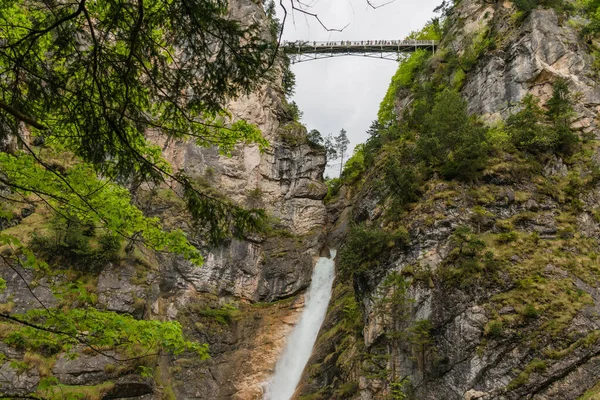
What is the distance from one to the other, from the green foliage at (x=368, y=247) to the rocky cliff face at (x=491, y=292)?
150 mm

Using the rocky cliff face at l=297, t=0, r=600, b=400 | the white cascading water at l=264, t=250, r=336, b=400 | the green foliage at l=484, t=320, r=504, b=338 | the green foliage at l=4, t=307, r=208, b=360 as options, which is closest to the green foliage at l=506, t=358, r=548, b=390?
the rocky cliff face at l=297, t=0, r=600, b=400

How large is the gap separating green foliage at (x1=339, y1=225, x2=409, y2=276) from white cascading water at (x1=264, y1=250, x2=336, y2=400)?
6.78 m

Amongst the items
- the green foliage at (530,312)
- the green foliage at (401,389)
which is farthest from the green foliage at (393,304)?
the green foliage at (530,312)

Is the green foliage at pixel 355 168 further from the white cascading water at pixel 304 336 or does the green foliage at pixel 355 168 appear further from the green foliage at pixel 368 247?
the green foliage at pixel 368 247

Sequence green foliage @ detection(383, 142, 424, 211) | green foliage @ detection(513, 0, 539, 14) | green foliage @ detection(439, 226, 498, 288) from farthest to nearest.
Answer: green foliage @ detection(513, 0, 539, 14) < green foliage @ detection(383, 142, 424, 211) < green foliage @ detection(439, 226, 498, 288)

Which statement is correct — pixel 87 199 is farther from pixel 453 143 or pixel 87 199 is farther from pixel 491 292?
pixel 453 143

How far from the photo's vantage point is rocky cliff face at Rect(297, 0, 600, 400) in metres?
12.5

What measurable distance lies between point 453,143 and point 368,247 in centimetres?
600

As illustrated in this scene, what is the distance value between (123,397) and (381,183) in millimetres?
14608

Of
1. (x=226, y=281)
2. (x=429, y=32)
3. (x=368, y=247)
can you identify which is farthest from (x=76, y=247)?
(x=429, y=32)

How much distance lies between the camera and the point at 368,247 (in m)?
19.0

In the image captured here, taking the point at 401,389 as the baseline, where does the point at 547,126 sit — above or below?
above

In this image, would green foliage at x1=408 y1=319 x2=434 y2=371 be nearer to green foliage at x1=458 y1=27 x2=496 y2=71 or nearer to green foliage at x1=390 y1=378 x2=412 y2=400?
green foliage at x1=390 y1=378 x2=412 y2=400

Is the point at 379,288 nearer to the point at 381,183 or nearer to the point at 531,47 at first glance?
the point at 381,183
